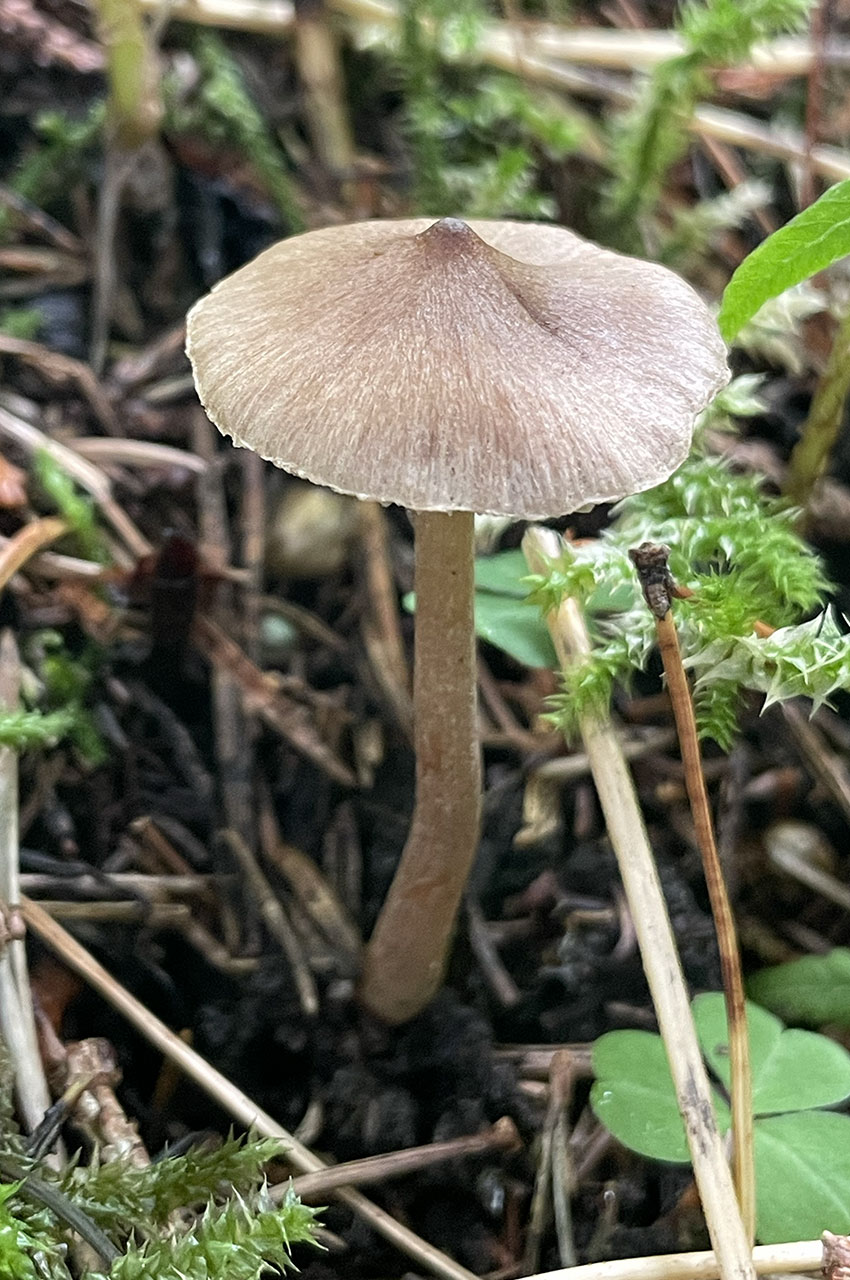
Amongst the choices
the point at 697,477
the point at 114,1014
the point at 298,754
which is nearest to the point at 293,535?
the point at 298,754

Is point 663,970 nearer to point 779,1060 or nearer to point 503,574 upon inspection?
point 779,1060

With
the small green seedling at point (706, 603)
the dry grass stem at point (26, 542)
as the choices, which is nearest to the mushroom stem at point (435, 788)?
the small green seedling at point (706, 603)

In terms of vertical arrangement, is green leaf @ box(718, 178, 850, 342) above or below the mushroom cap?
above

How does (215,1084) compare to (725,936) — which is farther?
(215,1084)

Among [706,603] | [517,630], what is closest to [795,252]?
[706,603]

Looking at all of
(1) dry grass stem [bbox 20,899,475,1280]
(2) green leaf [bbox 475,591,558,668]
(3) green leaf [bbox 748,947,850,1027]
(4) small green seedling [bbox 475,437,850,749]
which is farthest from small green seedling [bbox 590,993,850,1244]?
(2) green leaf [bbox 475,591,558,668]

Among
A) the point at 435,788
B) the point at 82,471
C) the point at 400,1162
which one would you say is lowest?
the point at 400,1162

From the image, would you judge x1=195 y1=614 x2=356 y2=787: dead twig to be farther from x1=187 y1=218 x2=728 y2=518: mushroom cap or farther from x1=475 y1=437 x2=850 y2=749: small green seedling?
x1=187 y1=218 x2=728 y2=518: mushroom cap
